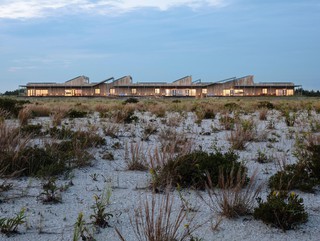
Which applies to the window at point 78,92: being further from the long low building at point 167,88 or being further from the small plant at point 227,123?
the small plant at point 227,123

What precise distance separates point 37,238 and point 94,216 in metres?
0.59

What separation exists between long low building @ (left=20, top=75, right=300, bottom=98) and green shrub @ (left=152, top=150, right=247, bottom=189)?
198 feet

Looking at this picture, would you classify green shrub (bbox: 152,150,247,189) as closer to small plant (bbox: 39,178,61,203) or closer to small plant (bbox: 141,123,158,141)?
small plant (bbox: 39,178,61,203)

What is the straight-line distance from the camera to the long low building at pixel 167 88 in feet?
218

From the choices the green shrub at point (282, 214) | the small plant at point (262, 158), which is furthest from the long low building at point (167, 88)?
the green shrub at point (282, 214)

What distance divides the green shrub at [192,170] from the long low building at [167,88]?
6022 cm

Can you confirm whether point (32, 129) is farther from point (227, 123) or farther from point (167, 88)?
point (167, 88)

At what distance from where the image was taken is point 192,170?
5633 millimetres

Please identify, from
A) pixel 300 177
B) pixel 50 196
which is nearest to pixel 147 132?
pixel 300 177

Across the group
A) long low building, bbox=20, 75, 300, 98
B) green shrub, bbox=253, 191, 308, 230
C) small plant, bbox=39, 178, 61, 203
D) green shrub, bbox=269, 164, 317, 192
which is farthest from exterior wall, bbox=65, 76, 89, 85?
green shrub, bbox=253, 191, 308, 230

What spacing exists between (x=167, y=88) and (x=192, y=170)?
61.3 metres

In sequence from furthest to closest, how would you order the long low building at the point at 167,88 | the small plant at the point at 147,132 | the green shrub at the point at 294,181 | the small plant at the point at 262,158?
the long low building at the point at 167,88
the small plant at the point at 147,132
the small plant at the point at 262,158
the green shrub at the point at 294,181

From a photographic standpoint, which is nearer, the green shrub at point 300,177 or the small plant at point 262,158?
the green shrub at point 300,177

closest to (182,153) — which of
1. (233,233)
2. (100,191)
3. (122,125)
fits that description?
(100,191)
